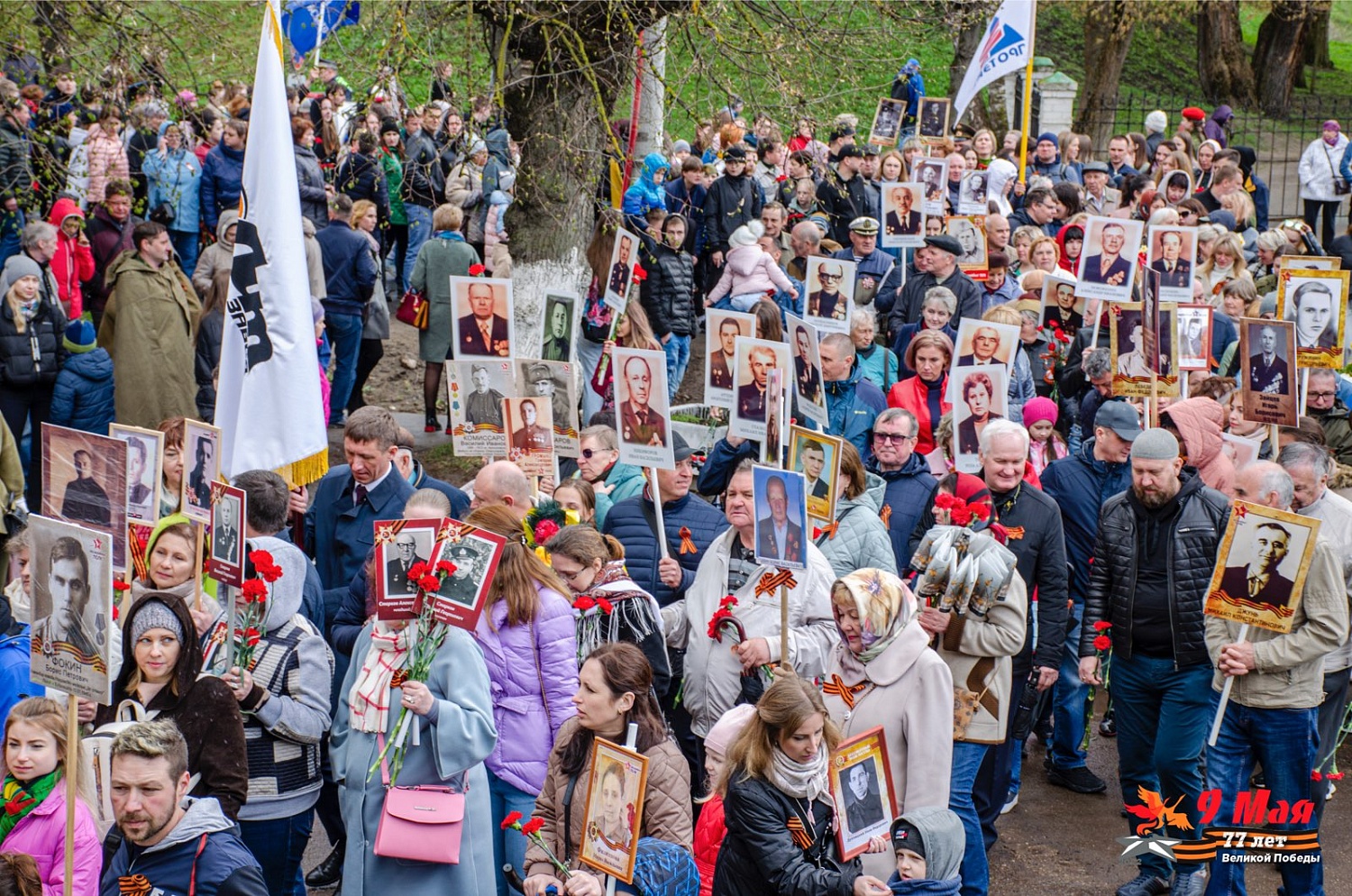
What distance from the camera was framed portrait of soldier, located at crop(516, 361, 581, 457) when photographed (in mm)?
8539

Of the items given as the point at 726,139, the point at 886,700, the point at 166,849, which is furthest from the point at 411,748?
the point at 726,139

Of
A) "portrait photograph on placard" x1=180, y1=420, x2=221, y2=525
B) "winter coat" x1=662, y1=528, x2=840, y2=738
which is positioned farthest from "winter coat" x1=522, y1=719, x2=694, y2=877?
"portrait photograph on placard" x1=180, y1=420, x2=221, y2=525

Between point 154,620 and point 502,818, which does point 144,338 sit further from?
point 154,620

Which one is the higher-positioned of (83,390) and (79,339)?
(79,339)

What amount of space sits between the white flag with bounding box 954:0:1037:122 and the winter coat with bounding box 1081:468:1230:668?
30.9ft

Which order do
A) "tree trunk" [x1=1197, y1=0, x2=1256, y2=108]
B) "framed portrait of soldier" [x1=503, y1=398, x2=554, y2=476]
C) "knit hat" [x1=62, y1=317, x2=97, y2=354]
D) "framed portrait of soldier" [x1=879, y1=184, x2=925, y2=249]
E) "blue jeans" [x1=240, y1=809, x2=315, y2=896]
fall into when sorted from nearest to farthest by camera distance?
"blue jeans" [x1=240, y1=809, x2=315, y2=896] < "framed portrait of soldier" [x1=503, y1=398, x2=554, y2=476] < "knit hat" [x1=62, y1=317, x2=97, y2=354] < "framed portrait of soldier" [x1=879, y1=184, x2=925, y2=249] < "tree trunk" [x1=1197, y1=0, x2=1256, y2=108]

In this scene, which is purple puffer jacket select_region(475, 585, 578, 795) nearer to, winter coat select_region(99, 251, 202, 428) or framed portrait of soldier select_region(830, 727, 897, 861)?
framed portrait of soldier select_region(830, 727, 897, 861)

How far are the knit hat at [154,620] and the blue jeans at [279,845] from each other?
868 millimetres

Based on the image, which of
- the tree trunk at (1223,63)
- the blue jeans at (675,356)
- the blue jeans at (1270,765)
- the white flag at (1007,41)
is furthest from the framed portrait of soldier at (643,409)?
the tree trunk at (1223,63)

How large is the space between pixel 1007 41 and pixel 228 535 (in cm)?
1166

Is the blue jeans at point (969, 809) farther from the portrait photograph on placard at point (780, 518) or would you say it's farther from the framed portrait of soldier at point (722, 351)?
the framed portrait of soldier at point (722, 351)

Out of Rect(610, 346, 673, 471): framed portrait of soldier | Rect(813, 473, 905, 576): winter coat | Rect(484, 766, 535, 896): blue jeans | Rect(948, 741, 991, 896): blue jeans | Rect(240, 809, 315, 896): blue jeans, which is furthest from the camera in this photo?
Rect(610, 346, 673, 471): framed portrait of soldier

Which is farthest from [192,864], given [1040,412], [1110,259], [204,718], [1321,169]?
[1321,169]

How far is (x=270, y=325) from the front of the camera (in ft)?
25.3
